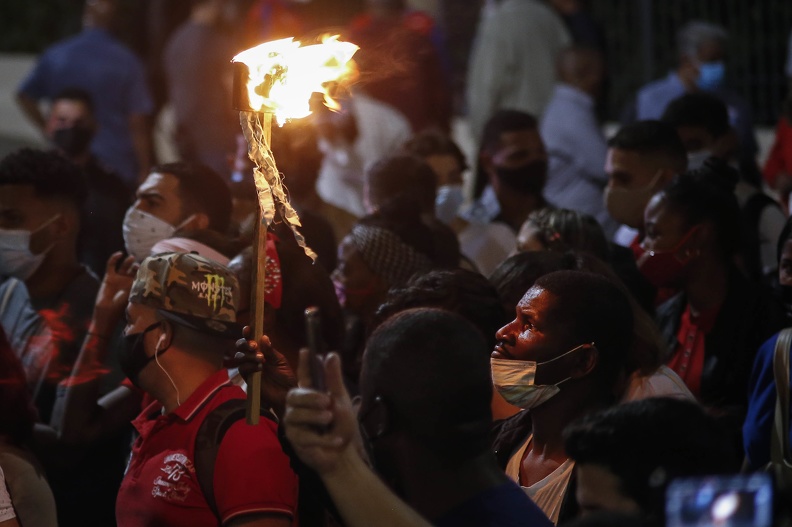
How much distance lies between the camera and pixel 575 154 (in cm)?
974

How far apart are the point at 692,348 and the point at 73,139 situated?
485cm

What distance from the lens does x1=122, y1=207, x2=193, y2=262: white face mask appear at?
6.44 m

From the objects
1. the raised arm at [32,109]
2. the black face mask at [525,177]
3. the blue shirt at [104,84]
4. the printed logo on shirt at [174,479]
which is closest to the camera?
the printed logo on shirt at [174,479]

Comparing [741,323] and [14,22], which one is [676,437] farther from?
[14,22]

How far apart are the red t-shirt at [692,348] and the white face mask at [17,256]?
292 centimetres

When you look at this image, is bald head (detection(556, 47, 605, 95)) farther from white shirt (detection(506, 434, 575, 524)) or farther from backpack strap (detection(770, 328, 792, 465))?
white shirt (detection(506, 434, 575, 524))

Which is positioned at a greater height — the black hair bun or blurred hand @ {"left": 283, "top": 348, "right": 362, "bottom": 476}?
blurred hand @ {"left": 283, "top": 348, "right": 362, "bottom": 476}

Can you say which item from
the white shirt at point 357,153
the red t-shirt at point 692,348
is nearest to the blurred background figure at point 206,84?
the white shirt at point 357,153

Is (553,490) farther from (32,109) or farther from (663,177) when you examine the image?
(32,109)

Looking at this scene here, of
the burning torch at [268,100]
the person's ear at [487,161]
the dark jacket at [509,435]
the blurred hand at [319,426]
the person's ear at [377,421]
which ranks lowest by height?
the person's ear at [487,161]

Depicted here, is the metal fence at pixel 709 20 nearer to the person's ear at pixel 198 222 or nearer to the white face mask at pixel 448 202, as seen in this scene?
the white face mask at pixel 448 202

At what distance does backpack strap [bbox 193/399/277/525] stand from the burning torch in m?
0.23

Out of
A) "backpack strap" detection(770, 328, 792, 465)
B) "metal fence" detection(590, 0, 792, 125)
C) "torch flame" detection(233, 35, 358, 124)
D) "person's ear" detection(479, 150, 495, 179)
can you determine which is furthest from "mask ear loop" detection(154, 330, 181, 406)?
"metal fence" detection(590, 0, 792, 125)

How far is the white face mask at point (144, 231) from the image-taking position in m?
6.44
